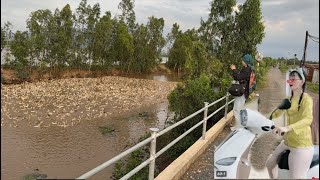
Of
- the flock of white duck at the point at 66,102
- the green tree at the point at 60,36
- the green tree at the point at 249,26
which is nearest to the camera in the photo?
the green tree at the point at 249,26

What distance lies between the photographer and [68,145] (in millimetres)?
14469

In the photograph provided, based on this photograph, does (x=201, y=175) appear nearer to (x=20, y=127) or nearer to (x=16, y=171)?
(x=16, y=171)

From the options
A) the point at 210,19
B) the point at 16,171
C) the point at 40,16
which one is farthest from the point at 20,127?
the point at 40,16

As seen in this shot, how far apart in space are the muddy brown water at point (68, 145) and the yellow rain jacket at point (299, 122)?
26.2 feet

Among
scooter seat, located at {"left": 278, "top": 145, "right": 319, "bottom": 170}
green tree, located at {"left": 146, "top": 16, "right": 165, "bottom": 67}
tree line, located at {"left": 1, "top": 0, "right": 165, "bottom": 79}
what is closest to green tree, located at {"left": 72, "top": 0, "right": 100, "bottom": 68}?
tree line, located at {"left": 1, "top": 0, "right": 165, "bottom": 79}

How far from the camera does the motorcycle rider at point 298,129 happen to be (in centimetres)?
293

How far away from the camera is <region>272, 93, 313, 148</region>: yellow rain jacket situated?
2.95 metres

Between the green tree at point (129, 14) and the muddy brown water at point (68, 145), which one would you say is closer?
the muddy brown water at point (68, 145)

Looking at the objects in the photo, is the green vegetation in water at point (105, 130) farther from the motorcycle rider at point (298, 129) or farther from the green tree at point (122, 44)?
the green tree at point (122, 44)

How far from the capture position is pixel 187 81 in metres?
13.5

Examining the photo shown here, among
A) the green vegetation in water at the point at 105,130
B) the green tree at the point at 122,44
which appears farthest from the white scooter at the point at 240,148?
the green tree at the point at 122,44

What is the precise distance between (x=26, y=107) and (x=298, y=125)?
20.0m

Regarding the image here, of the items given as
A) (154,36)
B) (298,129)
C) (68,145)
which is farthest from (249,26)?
(154,36)

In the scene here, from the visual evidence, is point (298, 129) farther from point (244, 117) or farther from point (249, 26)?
point (249, 26)
